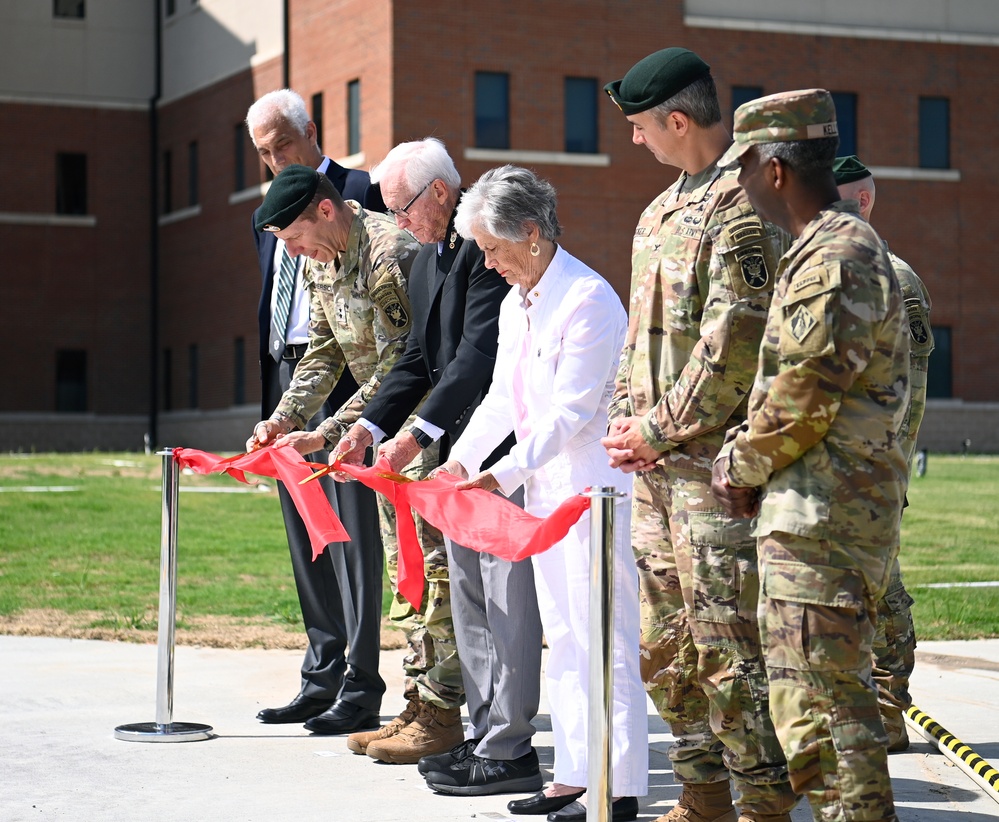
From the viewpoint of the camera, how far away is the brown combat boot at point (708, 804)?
192 inches

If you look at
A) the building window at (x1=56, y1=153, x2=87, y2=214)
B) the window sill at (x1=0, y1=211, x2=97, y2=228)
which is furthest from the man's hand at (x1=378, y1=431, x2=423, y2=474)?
the building window at (x1=56, y1=153, x2=87, y2=214)

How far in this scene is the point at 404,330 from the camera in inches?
270

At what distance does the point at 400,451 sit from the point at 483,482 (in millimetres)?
811

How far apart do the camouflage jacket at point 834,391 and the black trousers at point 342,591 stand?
11.0 feet

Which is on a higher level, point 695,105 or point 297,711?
point 695,105

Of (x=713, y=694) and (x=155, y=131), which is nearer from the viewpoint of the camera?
(x=713, y=694)

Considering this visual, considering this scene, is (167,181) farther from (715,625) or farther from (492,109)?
(715,625)

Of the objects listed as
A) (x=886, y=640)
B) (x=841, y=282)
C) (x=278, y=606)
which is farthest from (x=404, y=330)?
(x=278, y=606)

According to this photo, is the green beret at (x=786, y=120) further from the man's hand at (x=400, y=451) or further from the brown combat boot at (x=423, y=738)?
the brown combat boot at (x=423, y=738)

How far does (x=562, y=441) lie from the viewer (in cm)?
533

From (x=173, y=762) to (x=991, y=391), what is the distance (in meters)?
36.5

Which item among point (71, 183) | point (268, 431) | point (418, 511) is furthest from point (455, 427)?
point (71, 183)

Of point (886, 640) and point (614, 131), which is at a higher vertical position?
point (614, 131)

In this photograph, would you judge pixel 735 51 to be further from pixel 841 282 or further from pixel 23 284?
pixel 841 282
